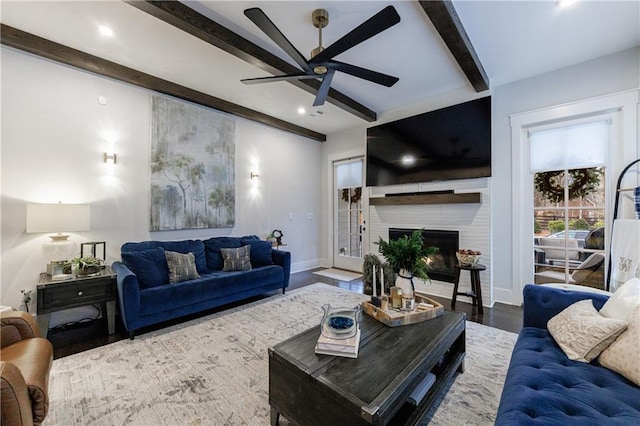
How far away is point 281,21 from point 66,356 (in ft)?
11.8

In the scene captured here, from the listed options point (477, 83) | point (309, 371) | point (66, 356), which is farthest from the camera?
point (477, 83)

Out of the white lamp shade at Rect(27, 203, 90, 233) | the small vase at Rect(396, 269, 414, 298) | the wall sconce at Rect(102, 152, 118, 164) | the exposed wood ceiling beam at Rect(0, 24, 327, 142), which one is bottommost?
the small vase at Rect(396, 269, 414, 298)

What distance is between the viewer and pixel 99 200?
3176 mm

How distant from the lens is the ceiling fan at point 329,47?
1980 mm

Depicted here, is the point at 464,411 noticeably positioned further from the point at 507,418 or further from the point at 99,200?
the point at 99,200

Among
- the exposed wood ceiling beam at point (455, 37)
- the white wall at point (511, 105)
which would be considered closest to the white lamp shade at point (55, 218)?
the exposed wood ceiling beam at point (455, 37)

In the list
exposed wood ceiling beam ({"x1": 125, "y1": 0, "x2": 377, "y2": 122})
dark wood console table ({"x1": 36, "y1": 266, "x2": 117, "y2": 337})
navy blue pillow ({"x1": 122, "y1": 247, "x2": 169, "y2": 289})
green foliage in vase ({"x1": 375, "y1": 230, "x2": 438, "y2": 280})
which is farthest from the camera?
navy blue pillow ({"x1": 122, "y1": 247, "x2": 169, "y2": 289})

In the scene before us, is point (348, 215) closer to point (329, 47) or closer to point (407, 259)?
point (407, 259)

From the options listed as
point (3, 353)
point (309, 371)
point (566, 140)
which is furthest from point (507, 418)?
point (566, 140)

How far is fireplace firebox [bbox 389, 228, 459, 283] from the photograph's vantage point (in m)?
4.02

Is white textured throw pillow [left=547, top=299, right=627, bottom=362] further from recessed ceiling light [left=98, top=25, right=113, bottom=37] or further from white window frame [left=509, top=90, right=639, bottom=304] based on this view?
recessed ceiling light [left=98, top=25, right=113, bottom=37]

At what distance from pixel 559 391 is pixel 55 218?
396 centimetres

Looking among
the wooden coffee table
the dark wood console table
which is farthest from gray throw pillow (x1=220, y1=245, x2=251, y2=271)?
the wooden coffee table

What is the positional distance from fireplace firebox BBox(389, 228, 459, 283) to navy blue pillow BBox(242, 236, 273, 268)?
2.42 meters
